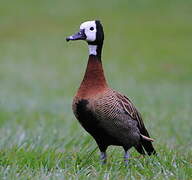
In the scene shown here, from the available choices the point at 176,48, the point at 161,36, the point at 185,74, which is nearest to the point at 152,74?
the point at 185,74

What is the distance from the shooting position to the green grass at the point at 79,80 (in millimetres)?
4969

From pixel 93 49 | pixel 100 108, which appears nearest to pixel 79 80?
pixel 93 49

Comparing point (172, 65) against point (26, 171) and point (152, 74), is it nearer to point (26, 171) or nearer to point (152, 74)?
point (152, 74)

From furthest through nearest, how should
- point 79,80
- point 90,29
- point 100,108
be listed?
point 79,80 < point 90,29 < point 100,108

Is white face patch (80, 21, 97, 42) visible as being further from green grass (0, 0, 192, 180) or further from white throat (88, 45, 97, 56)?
green grass (0, 0, 192, 180)

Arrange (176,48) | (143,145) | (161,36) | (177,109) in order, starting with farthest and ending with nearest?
1. (161,36)
2. (176,48)
3. (177,109)
4. (143,145)

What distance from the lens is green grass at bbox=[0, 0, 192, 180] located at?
4969 millimetres

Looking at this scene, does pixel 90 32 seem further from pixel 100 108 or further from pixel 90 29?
pixel 100 108

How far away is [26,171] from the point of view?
4.49m

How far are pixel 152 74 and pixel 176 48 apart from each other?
5797mm

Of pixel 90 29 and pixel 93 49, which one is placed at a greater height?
pixel 90 29

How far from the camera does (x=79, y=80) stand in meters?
18.5

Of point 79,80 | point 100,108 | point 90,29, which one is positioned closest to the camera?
point 100,108

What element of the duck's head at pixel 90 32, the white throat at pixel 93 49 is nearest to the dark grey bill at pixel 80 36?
the duck's head at pixel 90 32
